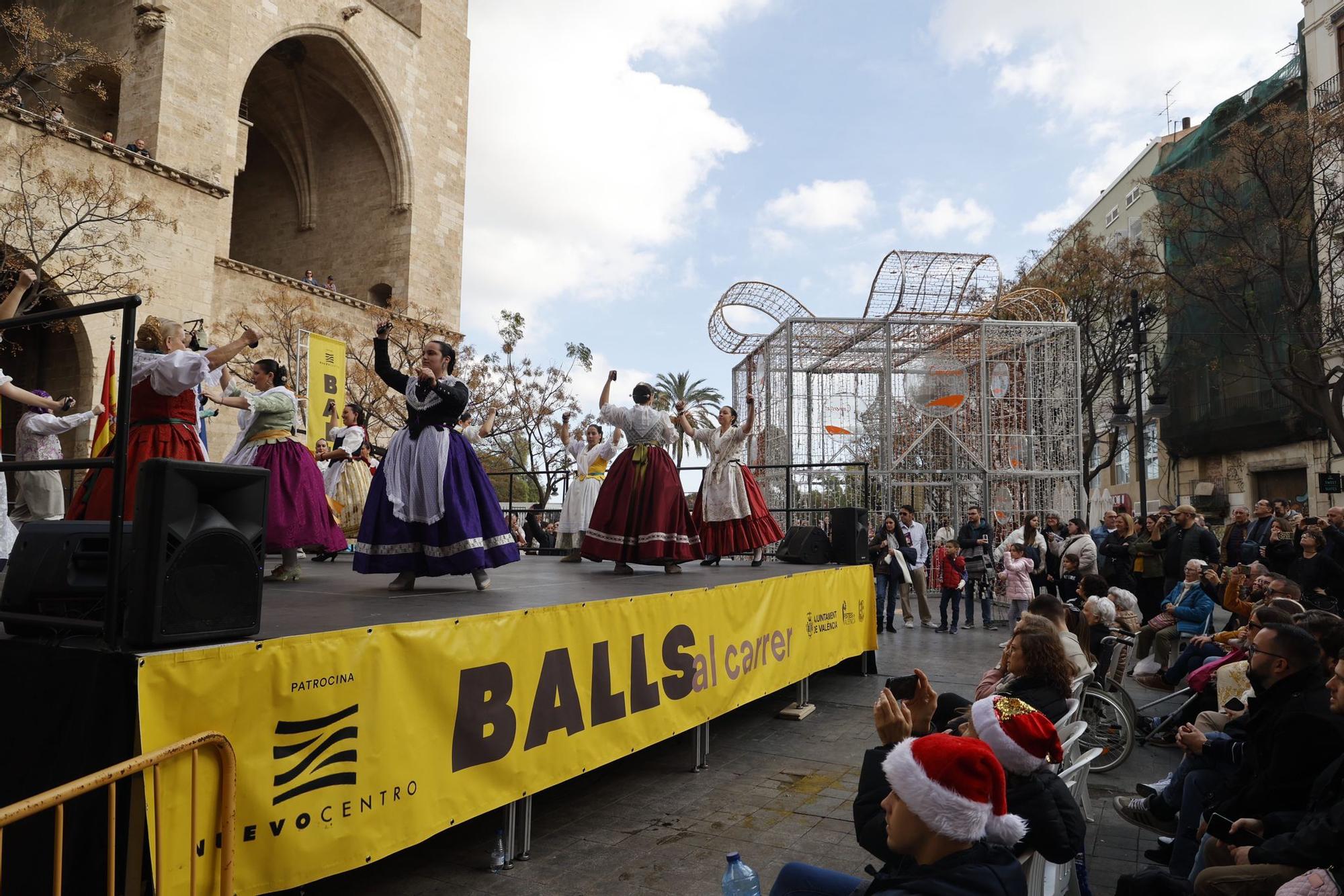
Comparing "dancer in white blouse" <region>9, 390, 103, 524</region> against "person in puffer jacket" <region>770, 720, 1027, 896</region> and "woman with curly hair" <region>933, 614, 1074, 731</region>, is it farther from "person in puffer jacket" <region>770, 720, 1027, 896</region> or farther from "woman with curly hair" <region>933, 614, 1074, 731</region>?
"person in puffer jacket" <region>770, 720, 1027, 896</region>

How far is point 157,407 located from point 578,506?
6773mm

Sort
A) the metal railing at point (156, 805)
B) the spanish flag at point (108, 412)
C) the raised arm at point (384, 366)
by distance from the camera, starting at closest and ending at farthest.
→ 1. the metal railing at point (156, 805)
2. the raised arm at point (384, 366)
3. the spanish flag at point (108, 412)

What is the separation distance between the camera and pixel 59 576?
297 centimetres

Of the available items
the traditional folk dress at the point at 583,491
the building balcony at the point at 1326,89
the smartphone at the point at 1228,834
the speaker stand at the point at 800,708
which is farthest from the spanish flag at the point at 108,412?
the building balcony at the point at 1326,89

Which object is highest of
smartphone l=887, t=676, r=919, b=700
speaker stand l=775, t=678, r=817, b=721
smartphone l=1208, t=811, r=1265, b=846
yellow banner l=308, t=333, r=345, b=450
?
yellow banner l=308, t=333, r=345, b=450

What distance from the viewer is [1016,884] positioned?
2078 millimetres

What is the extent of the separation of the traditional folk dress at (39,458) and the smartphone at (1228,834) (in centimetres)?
830

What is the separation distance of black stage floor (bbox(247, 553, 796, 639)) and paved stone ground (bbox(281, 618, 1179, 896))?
3.76 feet

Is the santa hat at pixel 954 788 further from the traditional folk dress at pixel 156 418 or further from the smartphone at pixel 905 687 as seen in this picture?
the traditional folk dress at pixel 156 418

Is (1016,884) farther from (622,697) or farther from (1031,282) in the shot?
(1031,282)

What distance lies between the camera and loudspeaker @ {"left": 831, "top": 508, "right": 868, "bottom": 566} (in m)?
8.88

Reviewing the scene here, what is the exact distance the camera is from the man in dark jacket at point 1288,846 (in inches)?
105

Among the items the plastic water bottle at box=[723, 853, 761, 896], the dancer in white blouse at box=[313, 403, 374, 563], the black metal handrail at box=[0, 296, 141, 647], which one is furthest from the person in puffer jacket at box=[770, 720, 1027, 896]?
the dancer in white blouse at box=[313, 403, 374, 563]

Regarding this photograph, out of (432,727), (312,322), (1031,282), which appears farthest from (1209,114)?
(432,727)
